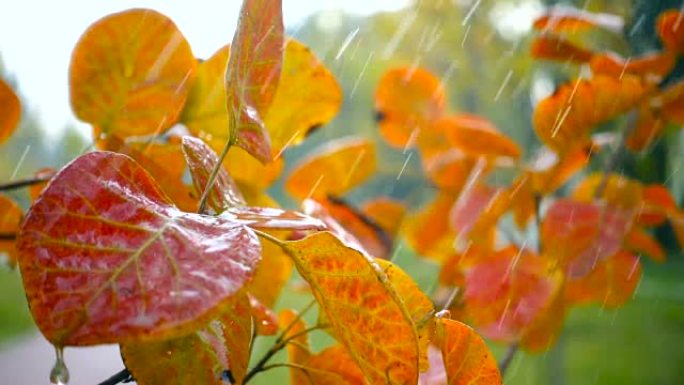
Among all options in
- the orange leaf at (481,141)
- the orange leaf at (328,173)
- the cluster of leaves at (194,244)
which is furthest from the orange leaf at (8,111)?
the orange leaf at (481,141)

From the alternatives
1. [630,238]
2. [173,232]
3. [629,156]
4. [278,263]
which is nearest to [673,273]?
[629,156]

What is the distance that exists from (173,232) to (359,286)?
53 millimetres

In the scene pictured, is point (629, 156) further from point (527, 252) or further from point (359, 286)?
point (359, 286)

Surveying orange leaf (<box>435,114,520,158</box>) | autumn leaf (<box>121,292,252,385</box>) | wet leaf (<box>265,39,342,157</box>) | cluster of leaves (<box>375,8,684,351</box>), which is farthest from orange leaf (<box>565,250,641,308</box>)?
autumn leaf (<box>121,292,252,385</box>)

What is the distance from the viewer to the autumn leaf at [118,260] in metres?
0.14

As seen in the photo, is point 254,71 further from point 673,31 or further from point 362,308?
point 673,31

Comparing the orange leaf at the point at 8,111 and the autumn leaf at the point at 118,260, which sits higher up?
the autumn leaf at the point at 118,260

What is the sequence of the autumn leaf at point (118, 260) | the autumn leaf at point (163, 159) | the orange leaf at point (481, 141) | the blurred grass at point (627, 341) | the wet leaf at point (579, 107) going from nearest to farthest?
the autumn leaf at point (118, 260) → the autumn leaf at point (163, 159) → the wet leaf at point (579, 107) → the orange leaf at point (481, 141) → the blurred grass at point (627, 341)

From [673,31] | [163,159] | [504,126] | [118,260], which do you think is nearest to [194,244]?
[118,260]

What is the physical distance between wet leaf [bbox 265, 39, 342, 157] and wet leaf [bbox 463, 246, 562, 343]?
7.6 inches

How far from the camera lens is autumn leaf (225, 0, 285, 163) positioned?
0.19 metres

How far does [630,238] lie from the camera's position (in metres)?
0.58

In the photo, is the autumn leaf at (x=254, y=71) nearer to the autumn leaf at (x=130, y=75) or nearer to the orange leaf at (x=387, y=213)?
the autumn leaf at (x=130, y=75)

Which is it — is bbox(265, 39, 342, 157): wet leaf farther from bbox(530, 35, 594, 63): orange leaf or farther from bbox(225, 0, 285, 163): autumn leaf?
bbox(530, 35, 594, 63): orange leaf
